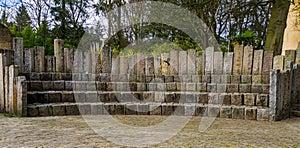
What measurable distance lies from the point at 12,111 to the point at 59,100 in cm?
72

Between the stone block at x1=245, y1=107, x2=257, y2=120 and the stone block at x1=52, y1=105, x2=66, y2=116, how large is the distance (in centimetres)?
268

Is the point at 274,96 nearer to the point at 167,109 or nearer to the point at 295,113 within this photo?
the point at 295,113

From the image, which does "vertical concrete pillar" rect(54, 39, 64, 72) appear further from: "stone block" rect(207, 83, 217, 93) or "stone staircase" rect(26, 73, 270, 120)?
"stone block" rect(207, 83, 217, 93)

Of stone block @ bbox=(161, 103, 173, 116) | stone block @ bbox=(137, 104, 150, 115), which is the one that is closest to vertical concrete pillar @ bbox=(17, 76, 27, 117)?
stone block @ bbox=(137, 104, 150, 115)

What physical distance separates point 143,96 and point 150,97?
0.12 meters

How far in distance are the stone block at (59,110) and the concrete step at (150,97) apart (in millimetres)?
296

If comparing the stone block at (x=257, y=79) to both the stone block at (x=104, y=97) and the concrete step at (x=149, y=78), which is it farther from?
the stone block at (x=104, y=97)

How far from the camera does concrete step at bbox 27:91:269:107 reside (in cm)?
390

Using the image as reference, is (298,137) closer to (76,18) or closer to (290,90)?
(290,90)

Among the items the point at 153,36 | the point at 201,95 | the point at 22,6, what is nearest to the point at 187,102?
the point at 201,95

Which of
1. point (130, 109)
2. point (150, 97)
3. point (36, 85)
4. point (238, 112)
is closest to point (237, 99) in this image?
point (238, 112)

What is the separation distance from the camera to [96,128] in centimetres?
276

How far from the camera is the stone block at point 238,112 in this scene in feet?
12.2

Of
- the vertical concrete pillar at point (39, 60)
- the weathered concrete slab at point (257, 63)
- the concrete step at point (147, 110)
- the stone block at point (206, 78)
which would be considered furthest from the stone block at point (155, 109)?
the vertical concrete pillar at point (39, 60)
